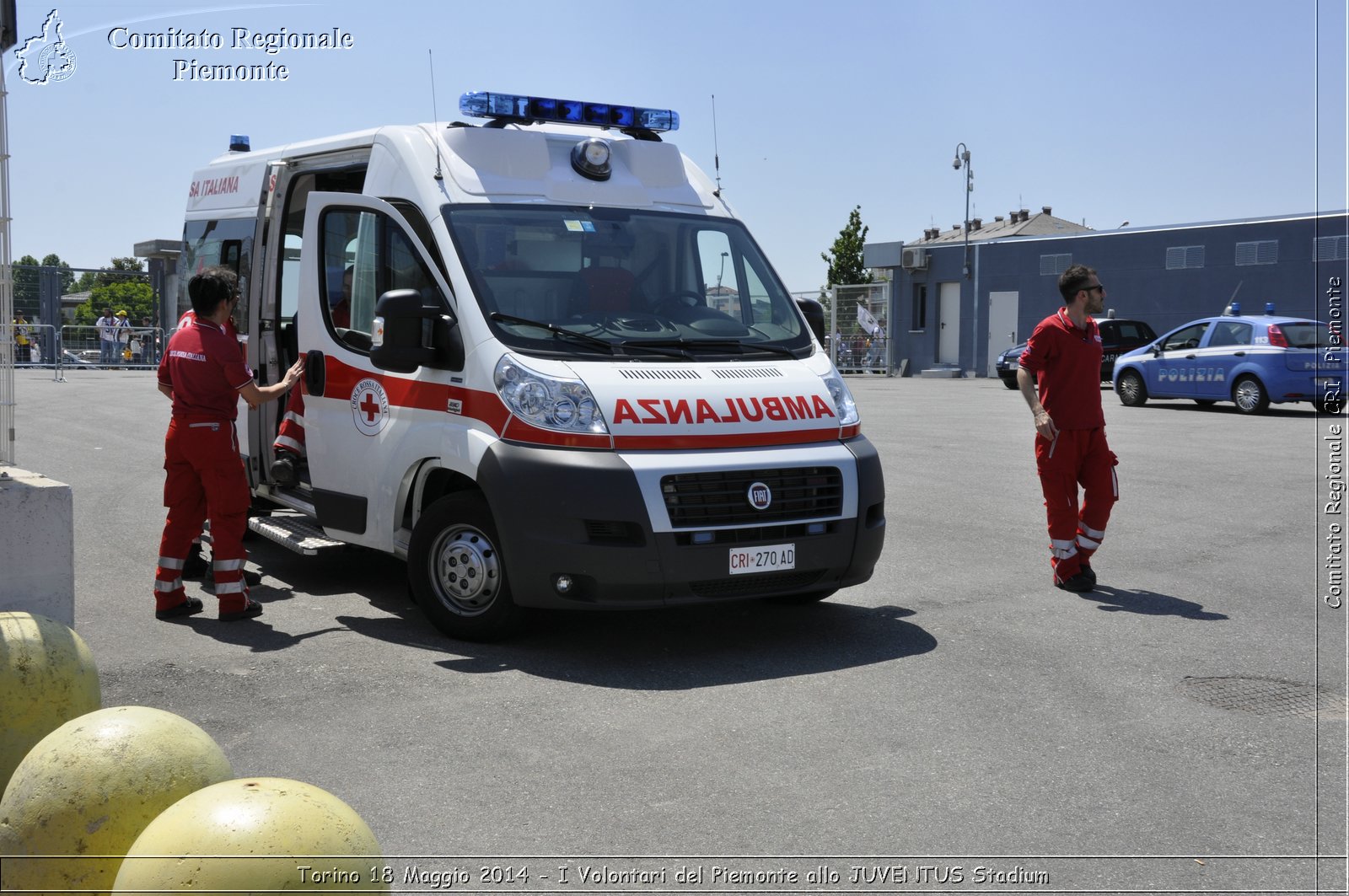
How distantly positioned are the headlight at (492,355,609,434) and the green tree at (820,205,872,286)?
59544 mm

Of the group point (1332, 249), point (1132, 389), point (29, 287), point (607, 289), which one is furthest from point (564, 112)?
point (1332, 249)

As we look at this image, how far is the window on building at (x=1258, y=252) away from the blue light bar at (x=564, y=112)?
33.3 meters

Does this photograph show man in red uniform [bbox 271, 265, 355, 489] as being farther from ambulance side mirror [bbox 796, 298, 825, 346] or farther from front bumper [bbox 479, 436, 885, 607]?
ambulance side mirror [bbox 796, 298, 825, 346]

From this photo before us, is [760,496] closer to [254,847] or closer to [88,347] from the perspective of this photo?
[254,847]

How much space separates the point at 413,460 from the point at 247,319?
2801mm

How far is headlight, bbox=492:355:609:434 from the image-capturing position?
603 centimetres

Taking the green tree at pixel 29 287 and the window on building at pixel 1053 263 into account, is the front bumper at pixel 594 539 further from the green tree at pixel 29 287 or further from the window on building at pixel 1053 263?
the window on building at pixel 1053 263

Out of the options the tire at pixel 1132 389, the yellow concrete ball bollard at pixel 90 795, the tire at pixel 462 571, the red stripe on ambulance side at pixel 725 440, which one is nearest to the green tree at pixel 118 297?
the tire at pixel 1132 389

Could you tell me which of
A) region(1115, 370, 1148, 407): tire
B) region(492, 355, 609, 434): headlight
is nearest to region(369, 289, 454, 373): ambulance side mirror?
region(492, 355, 609, 434): headlight

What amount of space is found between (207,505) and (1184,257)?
36370 millimetres

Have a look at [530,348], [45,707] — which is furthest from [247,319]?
[45,707]

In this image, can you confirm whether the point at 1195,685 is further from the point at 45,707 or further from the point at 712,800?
the point at 45,707

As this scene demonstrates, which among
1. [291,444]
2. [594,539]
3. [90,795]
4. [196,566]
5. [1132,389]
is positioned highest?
[1132,389]

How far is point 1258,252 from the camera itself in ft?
121
